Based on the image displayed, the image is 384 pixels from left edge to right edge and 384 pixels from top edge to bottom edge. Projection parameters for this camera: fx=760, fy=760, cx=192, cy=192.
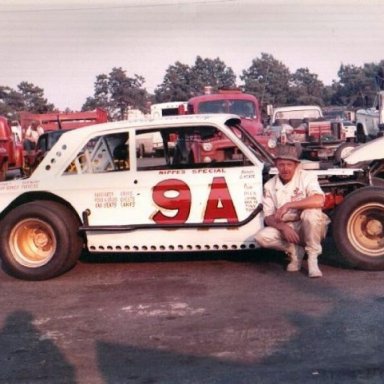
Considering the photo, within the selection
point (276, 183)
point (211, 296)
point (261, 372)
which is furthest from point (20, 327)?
point (276, 183)

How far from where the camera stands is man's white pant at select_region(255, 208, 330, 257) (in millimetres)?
7016

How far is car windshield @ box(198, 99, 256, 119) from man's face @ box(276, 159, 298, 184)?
10162 mm

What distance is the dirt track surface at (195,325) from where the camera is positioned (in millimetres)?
4676

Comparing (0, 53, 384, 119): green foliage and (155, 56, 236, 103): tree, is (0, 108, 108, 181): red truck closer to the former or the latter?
(0, 53, 384, 119): green foliage

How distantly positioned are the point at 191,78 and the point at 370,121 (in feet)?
116

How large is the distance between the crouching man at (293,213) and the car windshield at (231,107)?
33.4ft

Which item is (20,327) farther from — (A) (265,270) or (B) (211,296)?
(A) (265,270)

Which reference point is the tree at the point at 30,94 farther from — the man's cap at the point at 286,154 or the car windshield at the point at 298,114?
the man's cap at the point at 286,154

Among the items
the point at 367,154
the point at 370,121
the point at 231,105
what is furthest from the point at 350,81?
the point at 367,154

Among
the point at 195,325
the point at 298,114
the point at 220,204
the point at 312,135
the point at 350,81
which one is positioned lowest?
the point at 195,325

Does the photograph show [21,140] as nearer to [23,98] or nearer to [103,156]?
[103,156]

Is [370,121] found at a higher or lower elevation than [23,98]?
lower

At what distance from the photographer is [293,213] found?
7.23m

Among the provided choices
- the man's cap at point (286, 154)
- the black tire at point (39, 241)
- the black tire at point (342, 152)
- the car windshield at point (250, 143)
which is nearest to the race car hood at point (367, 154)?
the black tire at point (342, 152)
